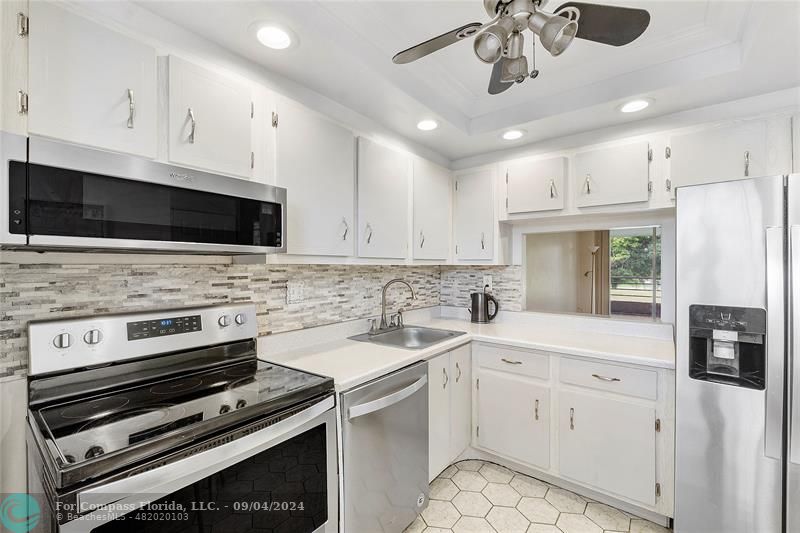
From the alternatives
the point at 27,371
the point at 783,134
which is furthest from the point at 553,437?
the point at 27,371

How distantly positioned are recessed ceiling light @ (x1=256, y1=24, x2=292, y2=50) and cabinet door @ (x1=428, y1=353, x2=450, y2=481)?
5.53 ft

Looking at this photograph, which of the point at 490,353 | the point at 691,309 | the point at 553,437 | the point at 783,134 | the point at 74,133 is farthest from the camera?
the point at 490,353

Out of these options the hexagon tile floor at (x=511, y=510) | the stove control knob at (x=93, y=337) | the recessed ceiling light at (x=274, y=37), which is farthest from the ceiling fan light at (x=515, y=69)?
the hexagon tile floor at (x=511, y=510)

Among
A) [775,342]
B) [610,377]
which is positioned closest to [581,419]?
[610,377]

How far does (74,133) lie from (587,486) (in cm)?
279

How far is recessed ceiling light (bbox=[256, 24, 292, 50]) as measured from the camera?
1.36m

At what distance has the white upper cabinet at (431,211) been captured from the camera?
2504 mm

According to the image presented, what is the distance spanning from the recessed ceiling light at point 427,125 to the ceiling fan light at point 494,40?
1.10 meters

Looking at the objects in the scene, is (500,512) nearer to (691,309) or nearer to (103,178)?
(691,309)

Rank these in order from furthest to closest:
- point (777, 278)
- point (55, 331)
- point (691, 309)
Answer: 1. point (691, 309)
2. point (777, 278)
3. point (55, 331)

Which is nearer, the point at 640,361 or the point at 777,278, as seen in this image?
the point at 777,278

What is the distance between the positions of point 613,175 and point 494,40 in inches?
62.8

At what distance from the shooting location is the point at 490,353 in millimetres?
2365

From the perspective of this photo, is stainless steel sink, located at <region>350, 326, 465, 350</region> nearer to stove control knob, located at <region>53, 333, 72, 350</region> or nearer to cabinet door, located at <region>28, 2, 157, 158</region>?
stove control knob, located at <region>53, 333, 72, 350</region>
